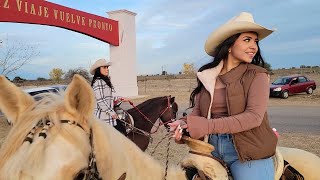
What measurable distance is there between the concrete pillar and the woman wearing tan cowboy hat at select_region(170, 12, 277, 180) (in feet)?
62.8

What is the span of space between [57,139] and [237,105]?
4.07ft

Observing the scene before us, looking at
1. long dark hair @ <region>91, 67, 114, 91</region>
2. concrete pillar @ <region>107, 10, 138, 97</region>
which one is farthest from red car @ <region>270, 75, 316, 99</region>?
long dark hair @ <region>91, 67, 114, 91</region>

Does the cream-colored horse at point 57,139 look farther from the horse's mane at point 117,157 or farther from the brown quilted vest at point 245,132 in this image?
the brown quilted vest at point 245,132

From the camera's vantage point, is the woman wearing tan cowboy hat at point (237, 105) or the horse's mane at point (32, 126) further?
the woman wearing tan cowboy hat at point (237, 105)

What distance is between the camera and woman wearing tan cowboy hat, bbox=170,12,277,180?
84.2 inches

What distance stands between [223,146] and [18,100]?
1.37 meters

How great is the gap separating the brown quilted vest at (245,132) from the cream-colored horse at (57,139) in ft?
2.56

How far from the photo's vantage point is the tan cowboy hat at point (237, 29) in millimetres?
2410

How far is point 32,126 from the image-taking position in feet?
4.95

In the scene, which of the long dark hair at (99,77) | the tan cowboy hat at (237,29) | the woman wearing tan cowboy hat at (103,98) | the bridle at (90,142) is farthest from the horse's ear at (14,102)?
the long dark hair at (99,77)

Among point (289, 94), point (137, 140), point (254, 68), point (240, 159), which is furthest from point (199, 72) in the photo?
point (289, 94)

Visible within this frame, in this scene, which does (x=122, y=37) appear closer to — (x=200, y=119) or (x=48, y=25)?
(x=48, y=25)

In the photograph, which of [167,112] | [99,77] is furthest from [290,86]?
[99,77]

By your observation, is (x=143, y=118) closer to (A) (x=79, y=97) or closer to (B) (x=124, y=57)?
(A) (x=79, y=97)
